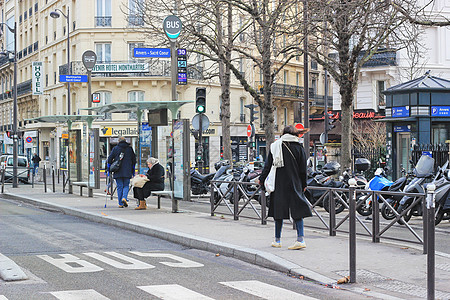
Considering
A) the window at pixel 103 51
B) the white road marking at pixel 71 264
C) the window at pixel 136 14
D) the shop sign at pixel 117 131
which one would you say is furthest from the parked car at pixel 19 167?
the white road marking at pixel 71 264

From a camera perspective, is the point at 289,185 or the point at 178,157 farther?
the point at 178,157

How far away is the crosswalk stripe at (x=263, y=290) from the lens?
704 centimetres

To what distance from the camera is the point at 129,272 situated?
841cm

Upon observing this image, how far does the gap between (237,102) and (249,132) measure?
21.5 metres

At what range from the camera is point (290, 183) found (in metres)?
9.90

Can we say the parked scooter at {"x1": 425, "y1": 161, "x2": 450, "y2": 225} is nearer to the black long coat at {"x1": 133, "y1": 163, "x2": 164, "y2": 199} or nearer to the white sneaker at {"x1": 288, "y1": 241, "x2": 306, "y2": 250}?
the white sneaker at {"x1": 288, "y1": 241, "x2": 306, "y2": 250}

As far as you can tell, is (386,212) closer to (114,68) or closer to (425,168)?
(425,168)

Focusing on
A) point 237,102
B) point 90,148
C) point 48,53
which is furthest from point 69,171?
point 48,53

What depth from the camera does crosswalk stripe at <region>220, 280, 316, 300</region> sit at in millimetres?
7039

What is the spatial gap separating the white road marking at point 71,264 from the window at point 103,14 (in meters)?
40.0

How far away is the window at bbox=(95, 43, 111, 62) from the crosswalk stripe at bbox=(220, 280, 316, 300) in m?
41.6

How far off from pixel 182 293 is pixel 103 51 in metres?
42.4

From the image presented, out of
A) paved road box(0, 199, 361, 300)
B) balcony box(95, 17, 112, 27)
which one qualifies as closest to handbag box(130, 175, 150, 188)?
paved road box(0, 199, 361, 300)

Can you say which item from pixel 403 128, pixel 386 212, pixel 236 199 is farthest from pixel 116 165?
pixel 403 128
